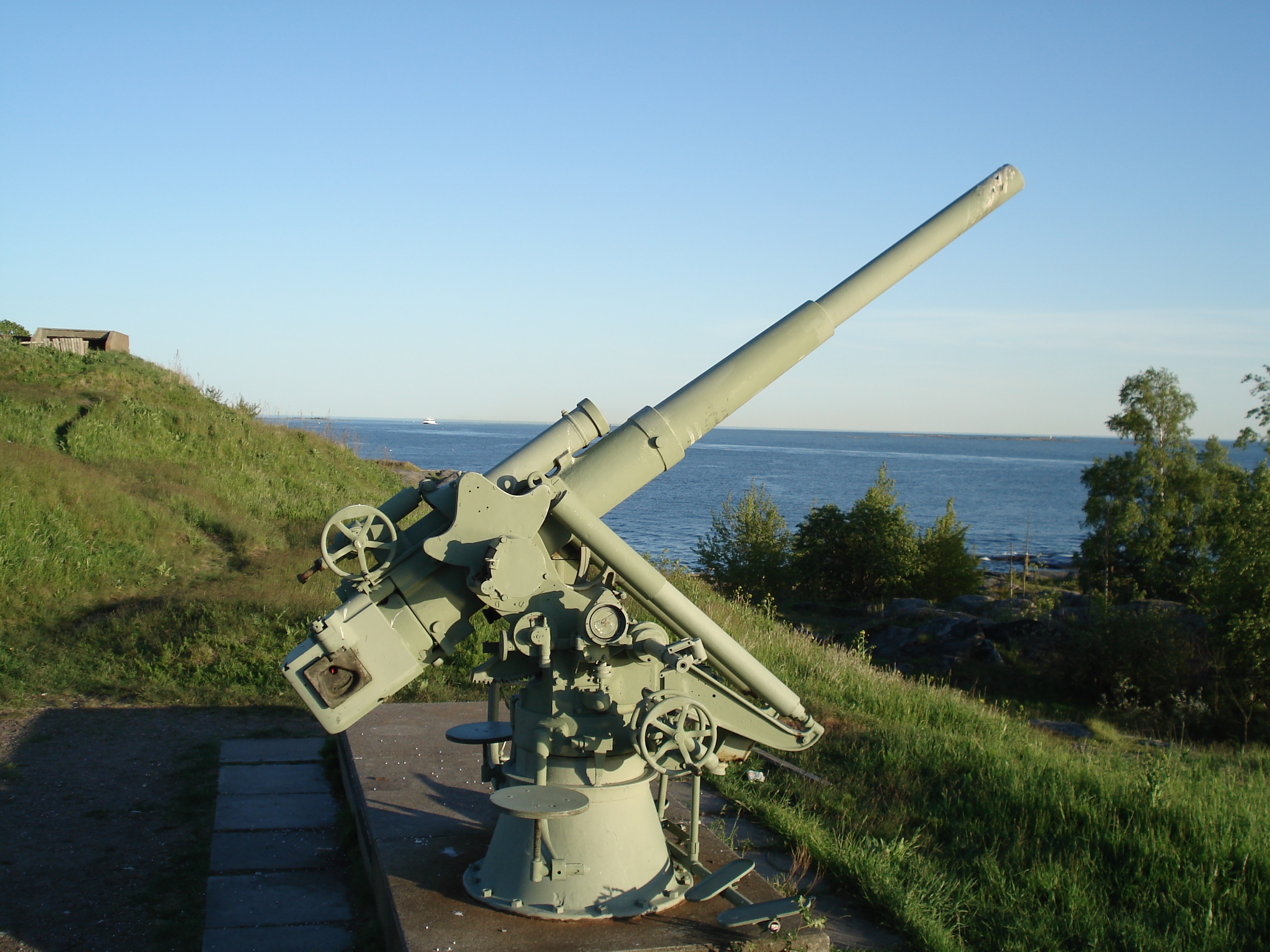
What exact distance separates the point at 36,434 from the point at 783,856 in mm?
17342

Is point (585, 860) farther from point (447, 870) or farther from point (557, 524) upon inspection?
point (557, 524)

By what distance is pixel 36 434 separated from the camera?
18109mm

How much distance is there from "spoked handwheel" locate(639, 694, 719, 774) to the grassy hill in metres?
5.55

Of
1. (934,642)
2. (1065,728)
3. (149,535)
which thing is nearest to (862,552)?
(934,642)

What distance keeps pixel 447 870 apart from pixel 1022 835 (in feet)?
11.6

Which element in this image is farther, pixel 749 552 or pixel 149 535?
pixel 749 552

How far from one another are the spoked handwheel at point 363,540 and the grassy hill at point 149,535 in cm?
522

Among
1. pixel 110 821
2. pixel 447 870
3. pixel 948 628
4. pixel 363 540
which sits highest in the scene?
pixel 363 540

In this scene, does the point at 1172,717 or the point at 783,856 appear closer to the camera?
the point at 783,856

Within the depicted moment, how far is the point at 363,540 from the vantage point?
4094 millimetres

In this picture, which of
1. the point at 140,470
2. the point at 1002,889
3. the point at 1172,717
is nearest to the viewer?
the point at 1002,889

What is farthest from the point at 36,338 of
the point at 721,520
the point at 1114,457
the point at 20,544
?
the point at 1114,457

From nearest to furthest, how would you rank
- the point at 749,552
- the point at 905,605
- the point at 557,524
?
the point at 557,524 < the point at 905,605 < the point at 749,552

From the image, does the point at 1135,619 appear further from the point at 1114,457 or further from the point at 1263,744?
the point at 1114,457
